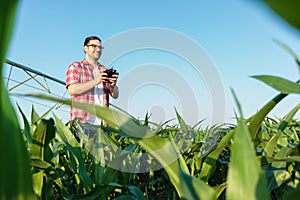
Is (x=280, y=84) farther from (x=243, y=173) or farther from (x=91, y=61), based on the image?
(x=91, y=61)

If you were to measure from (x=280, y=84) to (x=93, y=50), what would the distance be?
2.51m

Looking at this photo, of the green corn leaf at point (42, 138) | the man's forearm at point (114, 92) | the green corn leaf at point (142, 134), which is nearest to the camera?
the green corn leaf at point (142, 134)

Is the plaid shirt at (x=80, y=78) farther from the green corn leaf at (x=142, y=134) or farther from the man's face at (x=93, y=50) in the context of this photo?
the green corn leaf at (x=142, y=134)

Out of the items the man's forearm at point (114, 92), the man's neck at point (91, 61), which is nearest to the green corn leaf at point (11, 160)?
the man's forearm at point (114, 92)

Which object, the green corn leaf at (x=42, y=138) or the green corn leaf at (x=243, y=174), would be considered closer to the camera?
the green corn leaf at (x=243, y=174)

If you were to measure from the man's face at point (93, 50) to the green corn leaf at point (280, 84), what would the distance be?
98.0 inches

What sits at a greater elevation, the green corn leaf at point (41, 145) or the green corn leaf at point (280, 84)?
the green corn leaf at point (280, 84)

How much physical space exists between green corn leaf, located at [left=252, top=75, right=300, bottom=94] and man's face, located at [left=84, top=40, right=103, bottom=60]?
2.49 metres

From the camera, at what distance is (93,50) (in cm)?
274

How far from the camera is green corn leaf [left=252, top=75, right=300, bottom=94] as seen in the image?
309mm

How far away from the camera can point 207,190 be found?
274mm

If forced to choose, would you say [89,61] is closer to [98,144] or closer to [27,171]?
[98,144]

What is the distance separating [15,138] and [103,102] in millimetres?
2322

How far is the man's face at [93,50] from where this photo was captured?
274 centimetres
